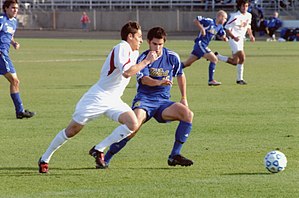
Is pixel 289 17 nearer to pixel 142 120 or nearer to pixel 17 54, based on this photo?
pixel 17 54

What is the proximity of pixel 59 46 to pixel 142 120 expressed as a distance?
3519cm

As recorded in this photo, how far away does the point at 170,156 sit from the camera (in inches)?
428

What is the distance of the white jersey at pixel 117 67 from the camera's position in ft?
33.0

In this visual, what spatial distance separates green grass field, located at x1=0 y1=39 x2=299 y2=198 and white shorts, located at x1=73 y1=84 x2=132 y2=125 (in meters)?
0.66

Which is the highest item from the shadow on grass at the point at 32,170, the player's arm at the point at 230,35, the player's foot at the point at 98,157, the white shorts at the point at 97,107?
the white shorts at the point at 97,107

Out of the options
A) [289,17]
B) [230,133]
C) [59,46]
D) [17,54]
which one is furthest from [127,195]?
[289,17]

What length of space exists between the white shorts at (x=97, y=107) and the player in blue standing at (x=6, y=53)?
19.7 ft

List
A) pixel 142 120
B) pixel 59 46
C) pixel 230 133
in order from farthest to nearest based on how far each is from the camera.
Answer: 1. pixel 59 46
2. pixel 230 133
3. pixel 142 120

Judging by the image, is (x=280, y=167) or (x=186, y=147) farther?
(x=186, y=147)

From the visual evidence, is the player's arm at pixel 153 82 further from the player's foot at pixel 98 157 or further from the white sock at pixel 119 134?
the player's foot at pixel 98 157

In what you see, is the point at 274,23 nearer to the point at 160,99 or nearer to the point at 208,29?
the point at 208,29

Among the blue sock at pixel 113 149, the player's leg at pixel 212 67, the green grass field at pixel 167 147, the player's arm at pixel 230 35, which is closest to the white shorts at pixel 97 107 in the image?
the blue sock at pixel 113 149

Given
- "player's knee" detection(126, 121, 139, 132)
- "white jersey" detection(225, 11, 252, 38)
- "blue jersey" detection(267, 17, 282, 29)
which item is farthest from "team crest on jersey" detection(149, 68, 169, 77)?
"blue jersey" detection(267, 17, 282, 29)

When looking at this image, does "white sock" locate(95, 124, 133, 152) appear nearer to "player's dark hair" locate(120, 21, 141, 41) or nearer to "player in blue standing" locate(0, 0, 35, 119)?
"player's dark hair" locate(120, 21, 141, 41)
